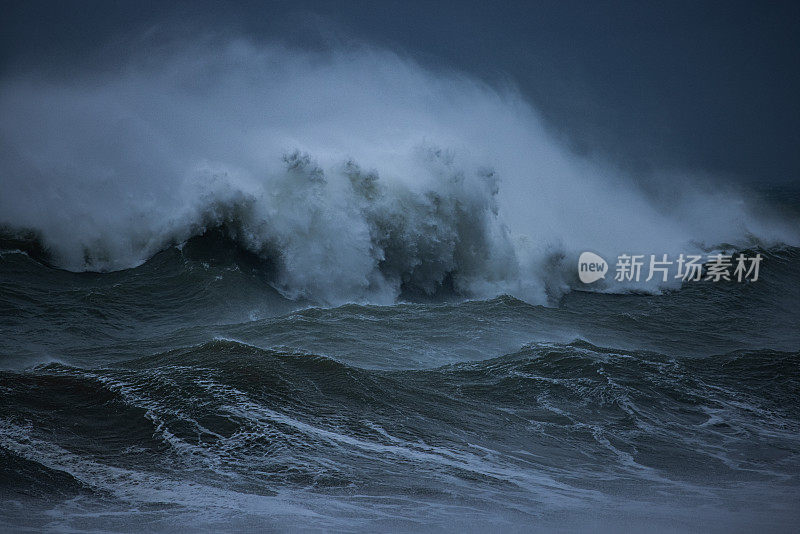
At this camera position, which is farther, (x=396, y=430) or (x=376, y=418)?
(x=376, y=418)

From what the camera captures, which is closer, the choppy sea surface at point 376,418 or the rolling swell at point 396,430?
the choppy sea surface at point 376,418

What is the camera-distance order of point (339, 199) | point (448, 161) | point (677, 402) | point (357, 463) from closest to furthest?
Answer: point (357, 463)
point (677, 402)
point (339, 199)
point (448, 161)

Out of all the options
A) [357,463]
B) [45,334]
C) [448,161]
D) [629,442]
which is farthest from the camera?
[448,161]

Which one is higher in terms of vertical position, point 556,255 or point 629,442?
point 556,255

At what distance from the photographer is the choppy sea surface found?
5.09 m

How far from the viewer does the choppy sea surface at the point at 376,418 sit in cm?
509

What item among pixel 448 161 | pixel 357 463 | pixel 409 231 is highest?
pixel 448 161

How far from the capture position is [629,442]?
702cm

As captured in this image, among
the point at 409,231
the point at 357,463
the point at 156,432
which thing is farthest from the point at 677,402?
the point at 409,231

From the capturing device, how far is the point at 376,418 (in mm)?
7137

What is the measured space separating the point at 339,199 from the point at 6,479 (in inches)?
444

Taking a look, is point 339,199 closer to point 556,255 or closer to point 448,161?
point 448,161

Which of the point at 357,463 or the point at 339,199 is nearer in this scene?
the point at 357,463

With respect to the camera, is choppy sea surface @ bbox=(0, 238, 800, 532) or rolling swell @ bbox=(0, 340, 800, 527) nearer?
choppy sea surface @ bbox=(0, 238, 800, 532)
